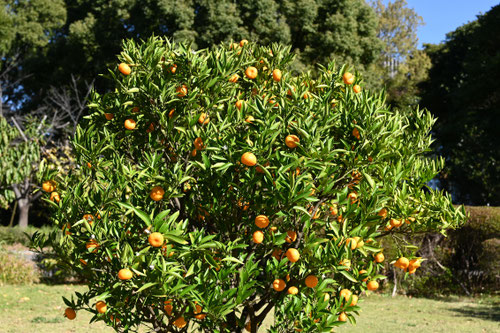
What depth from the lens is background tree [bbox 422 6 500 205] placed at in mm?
19406

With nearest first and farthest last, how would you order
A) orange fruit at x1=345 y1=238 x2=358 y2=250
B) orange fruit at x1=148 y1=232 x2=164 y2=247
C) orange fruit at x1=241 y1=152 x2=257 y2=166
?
orange fruit at x1=148 y1=232 x2=164 y2=247, orange fruit at x1=241 y1=152 x2=257 y2=166, orange fruit at x1=345 y1=238 x2=358 y2=250

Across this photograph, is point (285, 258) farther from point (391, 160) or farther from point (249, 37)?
point (249, 37)

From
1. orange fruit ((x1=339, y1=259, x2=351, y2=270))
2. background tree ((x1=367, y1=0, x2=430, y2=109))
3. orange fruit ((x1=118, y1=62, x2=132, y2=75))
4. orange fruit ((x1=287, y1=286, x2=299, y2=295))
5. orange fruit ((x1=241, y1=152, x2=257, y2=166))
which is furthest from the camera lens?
background tree ((x1=367, y1=0, x2=430, y2=109))

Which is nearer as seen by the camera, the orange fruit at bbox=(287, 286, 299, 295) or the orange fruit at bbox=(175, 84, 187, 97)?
the orange fruit at bbox=(287, 286, 299, 295)

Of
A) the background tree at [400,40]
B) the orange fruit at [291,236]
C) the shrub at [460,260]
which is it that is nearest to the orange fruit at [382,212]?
→ the orange fruit at [291,236]

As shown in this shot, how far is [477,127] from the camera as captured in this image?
20750 mm

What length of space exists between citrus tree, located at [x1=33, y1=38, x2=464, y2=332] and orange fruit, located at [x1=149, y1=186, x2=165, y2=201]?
0.04ft

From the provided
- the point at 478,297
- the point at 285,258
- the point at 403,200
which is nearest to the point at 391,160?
the point at 403,200

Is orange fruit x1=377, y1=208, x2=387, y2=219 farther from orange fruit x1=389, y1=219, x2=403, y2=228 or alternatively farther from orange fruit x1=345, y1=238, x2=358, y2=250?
orange fruit x1=345, y1=238, x2=358, y2=250

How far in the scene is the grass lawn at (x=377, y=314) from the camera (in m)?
7.08

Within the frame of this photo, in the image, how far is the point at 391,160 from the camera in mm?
3137

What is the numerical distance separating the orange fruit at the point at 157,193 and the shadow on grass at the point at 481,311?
7.44 metres

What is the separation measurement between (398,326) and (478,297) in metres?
4.15

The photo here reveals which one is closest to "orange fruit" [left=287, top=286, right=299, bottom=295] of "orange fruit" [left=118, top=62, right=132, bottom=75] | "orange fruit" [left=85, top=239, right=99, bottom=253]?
"orange fruit" [left=85, top=239, right=99, bottom=253]
